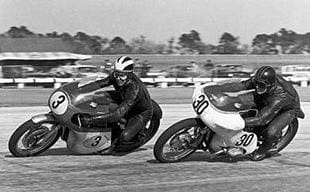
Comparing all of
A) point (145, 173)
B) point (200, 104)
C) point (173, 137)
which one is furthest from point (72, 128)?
point (200, 104)

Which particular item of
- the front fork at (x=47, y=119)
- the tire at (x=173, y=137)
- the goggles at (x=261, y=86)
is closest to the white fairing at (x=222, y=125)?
the tire at (x=173, y=137)

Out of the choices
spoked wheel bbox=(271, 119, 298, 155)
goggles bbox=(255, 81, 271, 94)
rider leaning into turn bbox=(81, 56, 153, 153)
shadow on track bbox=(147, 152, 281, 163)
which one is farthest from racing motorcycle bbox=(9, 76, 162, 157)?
spoked wheel bbox=(271, 119, 298, 155)

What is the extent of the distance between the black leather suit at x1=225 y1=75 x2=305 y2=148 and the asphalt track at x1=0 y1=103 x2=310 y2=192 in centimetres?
45

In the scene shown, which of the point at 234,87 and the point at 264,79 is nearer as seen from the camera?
the point at 264,79

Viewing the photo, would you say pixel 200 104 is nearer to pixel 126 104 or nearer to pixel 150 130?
pixel 126 104

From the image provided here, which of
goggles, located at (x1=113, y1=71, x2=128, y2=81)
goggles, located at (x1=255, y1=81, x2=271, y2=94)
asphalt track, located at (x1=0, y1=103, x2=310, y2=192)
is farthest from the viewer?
goggles, located at (x1=113, y1=71, x2=128, y2=81)

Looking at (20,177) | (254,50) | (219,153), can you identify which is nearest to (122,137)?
(219,153)

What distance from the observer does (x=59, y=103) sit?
9.20 m

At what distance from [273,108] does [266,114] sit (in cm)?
14

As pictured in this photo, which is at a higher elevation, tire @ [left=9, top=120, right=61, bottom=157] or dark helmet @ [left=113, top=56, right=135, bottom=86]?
dark helmet @ [left=113, top=56, right=135, bottom=86]

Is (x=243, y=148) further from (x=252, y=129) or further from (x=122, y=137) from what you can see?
(x=122, y=137)

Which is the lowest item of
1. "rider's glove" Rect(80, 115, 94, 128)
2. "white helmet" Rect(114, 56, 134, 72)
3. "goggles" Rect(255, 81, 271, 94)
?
"rider's glove" Rect(80, 115, 94, 128)

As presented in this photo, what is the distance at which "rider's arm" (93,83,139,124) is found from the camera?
9.34 meters

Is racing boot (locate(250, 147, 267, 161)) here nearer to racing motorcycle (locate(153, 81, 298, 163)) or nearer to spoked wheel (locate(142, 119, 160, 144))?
racing motorcycle (locate(153, 81, 298, 163))
